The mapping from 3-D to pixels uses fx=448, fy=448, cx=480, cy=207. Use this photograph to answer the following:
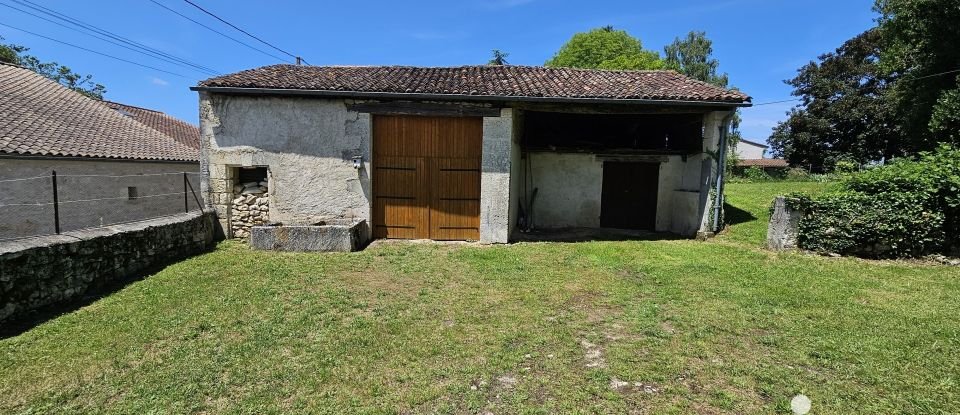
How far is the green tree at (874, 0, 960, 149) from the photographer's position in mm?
14812

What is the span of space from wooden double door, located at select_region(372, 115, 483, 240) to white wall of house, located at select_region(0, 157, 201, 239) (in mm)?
4457

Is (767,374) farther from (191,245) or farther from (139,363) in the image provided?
(191,245)

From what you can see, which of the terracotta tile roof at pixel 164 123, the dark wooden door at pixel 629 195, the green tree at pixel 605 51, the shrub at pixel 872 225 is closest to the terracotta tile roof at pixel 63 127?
the terracotta tile roof at pixel 164 123

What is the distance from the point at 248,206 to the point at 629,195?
361 inches

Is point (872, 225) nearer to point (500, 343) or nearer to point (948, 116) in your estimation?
point (500, 343)

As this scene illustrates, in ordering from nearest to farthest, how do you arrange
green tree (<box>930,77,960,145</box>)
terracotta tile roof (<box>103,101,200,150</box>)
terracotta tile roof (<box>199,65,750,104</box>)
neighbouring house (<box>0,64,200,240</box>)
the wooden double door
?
terracotta tile roof (<box>199,65,750,104</box>) < the wooden double door < neighbouring house (<box>0,64,200,240</box>) < green tree (<box>930,77,960,145</box>) < terracotta tile roof (<box>103,101,200,150</box>)

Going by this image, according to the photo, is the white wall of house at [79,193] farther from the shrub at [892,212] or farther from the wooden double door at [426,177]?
the shrub at [892,212]

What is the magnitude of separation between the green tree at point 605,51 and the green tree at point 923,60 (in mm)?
13751

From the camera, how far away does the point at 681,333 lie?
14.0 ft

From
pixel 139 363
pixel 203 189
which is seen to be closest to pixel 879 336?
pixel 139 363

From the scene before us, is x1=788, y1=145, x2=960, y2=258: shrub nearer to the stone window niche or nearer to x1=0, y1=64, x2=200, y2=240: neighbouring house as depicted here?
the stone window niche

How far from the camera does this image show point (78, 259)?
5.19 m

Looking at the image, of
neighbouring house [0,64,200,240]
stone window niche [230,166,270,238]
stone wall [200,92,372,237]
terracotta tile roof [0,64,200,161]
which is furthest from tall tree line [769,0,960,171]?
terracotta tile roof [0,64,200,161]

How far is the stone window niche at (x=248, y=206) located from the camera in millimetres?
9289
